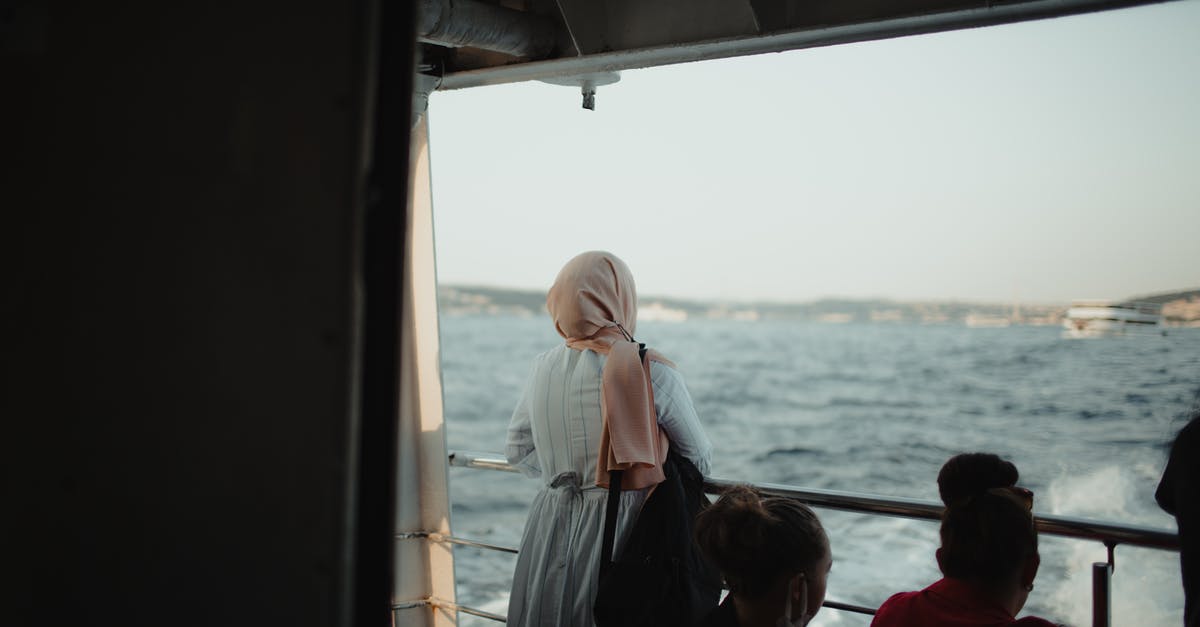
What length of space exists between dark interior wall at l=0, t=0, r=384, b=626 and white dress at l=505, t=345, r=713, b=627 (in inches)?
55.5

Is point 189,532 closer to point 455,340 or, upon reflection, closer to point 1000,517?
point 1000,517

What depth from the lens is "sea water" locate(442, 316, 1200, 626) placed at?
12.5m

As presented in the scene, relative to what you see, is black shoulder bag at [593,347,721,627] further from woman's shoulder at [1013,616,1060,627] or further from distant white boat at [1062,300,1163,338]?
distant white boat at [1062,300,1163,338]

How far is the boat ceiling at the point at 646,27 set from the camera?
2.25 metres

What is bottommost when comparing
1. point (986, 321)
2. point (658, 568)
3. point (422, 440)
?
point (658, 568)

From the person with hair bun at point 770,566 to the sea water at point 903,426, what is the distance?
26.5 ft

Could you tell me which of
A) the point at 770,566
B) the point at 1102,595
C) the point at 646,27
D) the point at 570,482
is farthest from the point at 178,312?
the point at 646,27

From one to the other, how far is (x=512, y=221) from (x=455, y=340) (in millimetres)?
12947

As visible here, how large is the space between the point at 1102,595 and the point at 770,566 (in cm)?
71

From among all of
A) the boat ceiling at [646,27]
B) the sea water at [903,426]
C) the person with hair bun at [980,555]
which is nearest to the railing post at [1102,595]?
the person with hair bun at [980,555]

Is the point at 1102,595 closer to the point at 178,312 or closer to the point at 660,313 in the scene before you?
the point at 178,312

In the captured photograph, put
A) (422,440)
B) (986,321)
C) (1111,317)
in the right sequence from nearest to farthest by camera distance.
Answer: (422,440)
(1111,317)
(986,321)

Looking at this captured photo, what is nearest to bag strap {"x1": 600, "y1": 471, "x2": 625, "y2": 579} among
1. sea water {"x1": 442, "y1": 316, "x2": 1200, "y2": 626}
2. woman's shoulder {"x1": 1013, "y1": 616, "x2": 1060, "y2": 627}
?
woman's shoulder {"x1": 1013, "y1": 616, "x2": 1060, "y2": 627}

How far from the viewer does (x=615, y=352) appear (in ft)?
7.54
